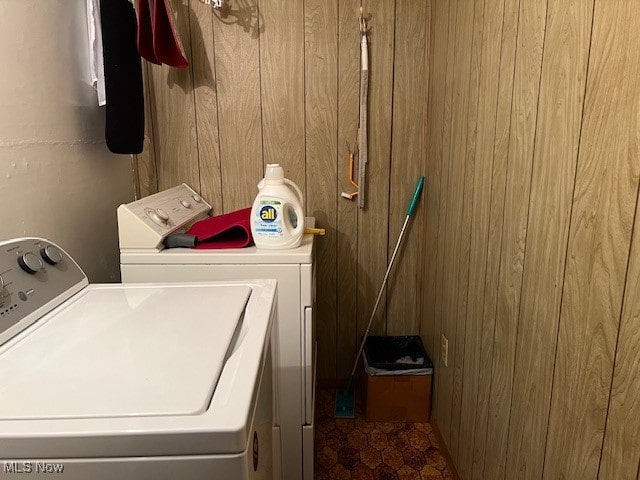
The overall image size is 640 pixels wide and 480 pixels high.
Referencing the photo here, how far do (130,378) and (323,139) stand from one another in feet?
5.30

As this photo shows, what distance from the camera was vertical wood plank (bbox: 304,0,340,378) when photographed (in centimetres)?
213

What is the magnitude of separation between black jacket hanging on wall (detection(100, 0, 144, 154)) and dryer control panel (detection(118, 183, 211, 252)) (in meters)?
0.23

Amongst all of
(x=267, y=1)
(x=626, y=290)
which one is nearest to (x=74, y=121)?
A: (x=267, y=1)

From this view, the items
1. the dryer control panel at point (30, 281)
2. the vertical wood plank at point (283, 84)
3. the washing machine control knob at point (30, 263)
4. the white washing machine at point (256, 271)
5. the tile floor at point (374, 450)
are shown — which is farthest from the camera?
the vertical wood plank at point (283, 84)

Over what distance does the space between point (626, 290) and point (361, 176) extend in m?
1.45

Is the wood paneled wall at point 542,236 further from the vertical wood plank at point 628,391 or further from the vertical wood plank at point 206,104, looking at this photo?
the vertical wood plank at point 206,104

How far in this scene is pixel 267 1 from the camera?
212cm

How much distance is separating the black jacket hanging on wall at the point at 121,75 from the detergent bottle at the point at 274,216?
0.55 m

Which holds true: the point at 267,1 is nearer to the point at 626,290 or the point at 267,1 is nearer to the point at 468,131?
the point at 468,131

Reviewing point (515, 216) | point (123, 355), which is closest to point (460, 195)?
point (515, 216)

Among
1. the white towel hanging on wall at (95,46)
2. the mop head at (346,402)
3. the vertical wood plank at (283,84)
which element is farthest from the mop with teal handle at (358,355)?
the white towel hanging on wall at (95,46)

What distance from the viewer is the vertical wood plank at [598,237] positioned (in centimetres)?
86

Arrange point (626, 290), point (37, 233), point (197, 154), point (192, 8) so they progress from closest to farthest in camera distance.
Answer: point (626, 290), point (37, 233), point (192, 8), point (197, 154)

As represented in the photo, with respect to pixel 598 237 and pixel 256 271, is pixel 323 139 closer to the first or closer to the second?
pixel 256 271
